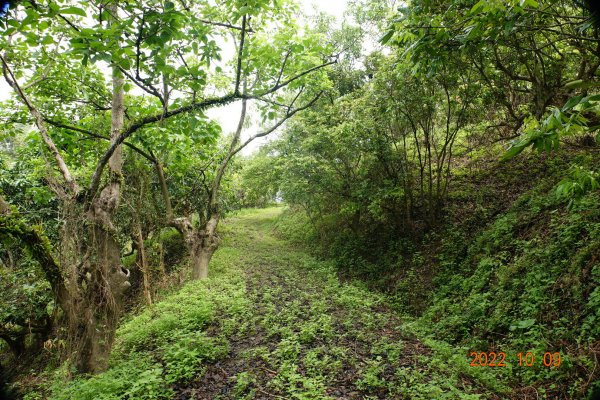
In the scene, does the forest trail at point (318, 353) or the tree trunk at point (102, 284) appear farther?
the tree trunk at point (102, 284)

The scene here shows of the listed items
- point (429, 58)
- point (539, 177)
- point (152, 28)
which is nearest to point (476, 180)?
point (539, 177)

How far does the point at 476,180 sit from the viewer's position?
9.29 m

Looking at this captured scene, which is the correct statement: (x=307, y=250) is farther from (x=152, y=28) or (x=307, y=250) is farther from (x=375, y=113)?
(x=152, y=28)

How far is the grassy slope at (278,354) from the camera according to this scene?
3.82m

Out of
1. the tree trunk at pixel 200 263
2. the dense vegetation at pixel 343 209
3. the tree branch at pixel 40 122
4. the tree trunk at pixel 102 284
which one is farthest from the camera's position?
the tree trunk at pixel 200 263

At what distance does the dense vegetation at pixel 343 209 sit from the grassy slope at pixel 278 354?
0.04m

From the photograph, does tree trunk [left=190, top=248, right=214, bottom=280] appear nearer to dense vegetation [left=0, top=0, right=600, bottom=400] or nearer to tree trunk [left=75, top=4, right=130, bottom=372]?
dense vegetation [left=0, top=0, right=600, bottom=400]

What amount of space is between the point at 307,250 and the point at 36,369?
9.13 metres

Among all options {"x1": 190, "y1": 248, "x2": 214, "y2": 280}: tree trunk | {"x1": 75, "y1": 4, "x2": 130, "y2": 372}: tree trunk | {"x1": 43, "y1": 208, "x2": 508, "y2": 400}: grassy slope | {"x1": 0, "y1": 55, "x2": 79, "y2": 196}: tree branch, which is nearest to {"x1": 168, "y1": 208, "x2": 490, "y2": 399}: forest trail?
{"x1": 43, "y1": 208, "x2": 508, "y2": 400}: grassy slope
